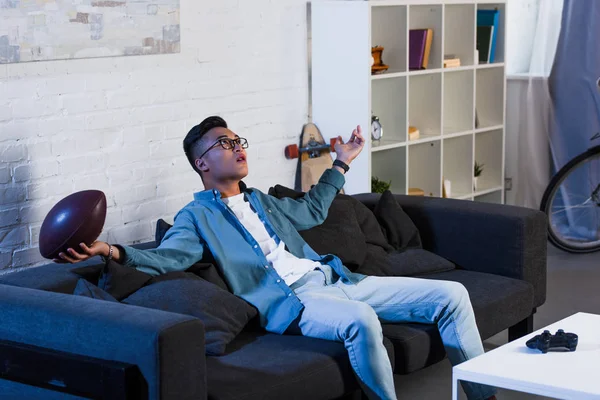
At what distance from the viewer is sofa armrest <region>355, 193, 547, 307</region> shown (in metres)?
3.92

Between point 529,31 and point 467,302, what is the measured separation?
3444mm

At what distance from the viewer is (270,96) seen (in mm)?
4777

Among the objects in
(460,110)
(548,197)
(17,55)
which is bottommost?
(548,197)

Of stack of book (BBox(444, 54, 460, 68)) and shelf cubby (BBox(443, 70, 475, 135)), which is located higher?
stack of book (BBox(444, 54, 460, 68))

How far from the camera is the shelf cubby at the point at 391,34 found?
5277 mm

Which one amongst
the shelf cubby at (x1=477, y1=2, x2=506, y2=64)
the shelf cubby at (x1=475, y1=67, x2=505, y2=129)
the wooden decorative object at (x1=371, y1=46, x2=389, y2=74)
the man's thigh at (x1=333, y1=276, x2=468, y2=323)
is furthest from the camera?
the shelf cubby at (x1=475, y1=67, x2=505, y2=129)

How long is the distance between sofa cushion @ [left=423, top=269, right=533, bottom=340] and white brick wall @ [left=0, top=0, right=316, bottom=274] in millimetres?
1209

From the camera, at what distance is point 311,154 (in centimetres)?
497

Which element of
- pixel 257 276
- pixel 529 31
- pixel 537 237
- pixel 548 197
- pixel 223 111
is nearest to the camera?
pixel 257 276

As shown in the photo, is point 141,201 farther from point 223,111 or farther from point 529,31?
point 529,31

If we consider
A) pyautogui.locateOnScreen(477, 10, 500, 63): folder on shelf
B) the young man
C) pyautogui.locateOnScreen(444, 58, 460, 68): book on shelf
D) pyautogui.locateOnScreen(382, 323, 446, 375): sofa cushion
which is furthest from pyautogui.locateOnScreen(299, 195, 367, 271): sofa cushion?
pyautogui.locateOnScreen(477, 10, 500, 63): folder on shelf

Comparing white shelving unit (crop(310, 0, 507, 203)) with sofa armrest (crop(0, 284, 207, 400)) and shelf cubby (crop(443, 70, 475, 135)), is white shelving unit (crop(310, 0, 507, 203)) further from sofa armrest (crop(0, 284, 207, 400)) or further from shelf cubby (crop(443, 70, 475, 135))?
sofa armrest (crop(0, 284, 207, 400))

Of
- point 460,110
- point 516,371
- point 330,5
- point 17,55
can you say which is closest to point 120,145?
point 17,55

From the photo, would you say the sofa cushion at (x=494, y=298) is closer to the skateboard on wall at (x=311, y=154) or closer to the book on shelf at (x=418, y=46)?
the skateboard on wall at (x=311, y=154)
